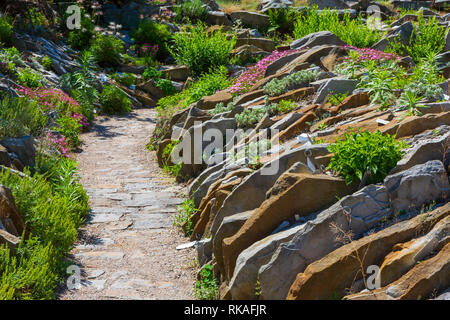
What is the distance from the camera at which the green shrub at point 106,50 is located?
15773 millimetres

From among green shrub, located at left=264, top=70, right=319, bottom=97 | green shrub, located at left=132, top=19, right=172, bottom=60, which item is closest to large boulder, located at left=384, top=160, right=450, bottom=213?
green shrub, located at left=264, top=70, right=319, bottom=97

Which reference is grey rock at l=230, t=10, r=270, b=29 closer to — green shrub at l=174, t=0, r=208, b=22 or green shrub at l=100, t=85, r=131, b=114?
green shrub at l=174, t=0, r=208, b=22

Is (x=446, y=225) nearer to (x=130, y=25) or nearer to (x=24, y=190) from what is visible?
(x=24, y=190)

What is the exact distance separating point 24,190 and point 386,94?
15.6ft

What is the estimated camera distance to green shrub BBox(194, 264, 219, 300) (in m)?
4.99

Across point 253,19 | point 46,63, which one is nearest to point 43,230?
point 46,63

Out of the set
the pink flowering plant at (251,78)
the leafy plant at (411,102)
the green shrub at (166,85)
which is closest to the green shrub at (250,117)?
the pink flowering plant at (251,78)

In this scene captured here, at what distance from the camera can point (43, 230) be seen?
5688mm

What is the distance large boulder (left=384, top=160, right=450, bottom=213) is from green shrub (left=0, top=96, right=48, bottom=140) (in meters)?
6.23

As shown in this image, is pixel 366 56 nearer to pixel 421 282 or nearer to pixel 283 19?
pixel 421 282

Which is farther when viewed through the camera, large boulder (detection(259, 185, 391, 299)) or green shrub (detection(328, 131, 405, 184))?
green shrub (detection(328, 131, 405, 184))

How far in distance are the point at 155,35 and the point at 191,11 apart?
201 centimetres

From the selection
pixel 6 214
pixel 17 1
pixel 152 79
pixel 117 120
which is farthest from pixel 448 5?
pixel 6 214

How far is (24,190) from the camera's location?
235 inches
